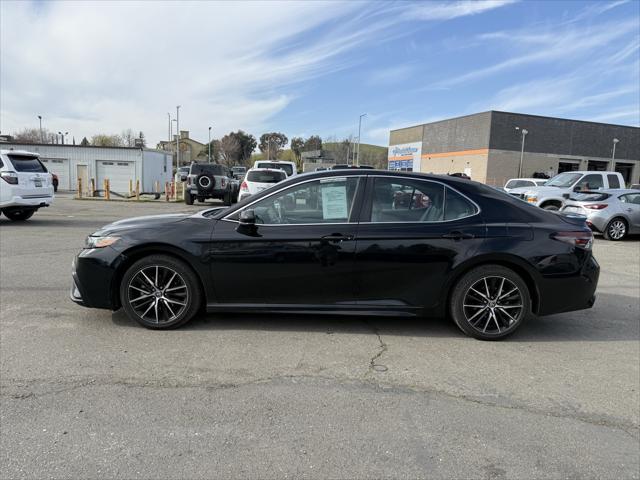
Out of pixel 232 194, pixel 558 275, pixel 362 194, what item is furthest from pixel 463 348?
pixel 232 194

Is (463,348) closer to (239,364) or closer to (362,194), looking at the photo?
(362,194)

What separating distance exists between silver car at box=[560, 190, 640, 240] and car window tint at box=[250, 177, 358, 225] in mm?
10347

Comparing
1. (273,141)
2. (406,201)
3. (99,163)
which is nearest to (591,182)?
(406,201)

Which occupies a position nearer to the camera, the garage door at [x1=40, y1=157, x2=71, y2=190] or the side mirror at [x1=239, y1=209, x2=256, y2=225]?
the side mirror at [x1=239, y1=209, x2=256, y2=225]

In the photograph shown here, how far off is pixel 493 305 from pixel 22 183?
12.6 metres

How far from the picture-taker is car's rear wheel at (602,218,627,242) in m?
12.5

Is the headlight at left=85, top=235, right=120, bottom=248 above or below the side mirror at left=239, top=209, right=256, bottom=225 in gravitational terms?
below

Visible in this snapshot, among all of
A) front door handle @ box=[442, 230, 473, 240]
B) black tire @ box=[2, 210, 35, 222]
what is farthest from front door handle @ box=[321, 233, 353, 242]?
black tire @ box=[2, 210, 35, 222]

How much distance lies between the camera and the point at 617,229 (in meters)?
12.6

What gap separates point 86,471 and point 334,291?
97.5 inches

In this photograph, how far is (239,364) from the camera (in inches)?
146

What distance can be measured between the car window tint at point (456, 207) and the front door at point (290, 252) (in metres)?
0.89

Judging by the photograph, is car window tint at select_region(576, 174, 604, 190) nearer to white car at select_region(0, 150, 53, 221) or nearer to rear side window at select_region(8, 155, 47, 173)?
white car at select_region(0, 150, 53, 221)

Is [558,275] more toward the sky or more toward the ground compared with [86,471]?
more toward the sky
